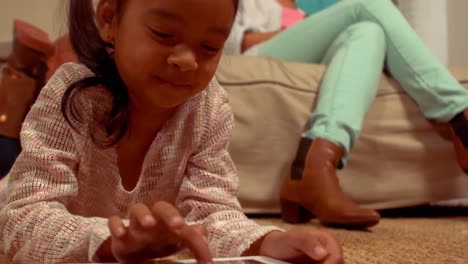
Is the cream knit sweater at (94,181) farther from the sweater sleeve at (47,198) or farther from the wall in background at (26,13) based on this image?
the wall in background at (26,13)

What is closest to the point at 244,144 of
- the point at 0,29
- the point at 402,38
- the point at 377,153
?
the point at 377,153

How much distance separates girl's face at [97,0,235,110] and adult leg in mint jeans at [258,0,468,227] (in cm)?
52

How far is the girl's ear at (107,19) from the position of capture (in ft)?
2.00

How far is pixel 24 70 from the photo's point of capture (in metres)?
1.37

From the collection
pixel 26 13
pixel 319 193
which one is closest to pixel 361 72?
pixel 319 193

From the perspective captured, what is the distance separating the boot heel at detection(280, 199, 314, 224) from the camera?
43.0 inches

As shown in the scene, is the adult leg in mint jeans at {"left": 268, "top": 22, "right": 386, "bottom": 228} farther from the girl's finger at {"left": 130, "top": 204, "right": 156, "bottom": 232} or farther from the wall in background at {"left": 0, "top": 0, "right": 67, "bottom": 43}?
the wall in background at {"left": 0, "top": 0, "right": 67, "bottom": 43}

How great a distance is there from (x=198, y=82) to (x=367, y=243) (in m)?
0.42

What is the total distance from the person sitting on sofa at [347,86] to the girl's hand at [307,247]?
477mm

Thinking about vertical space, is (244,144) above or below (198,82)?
below

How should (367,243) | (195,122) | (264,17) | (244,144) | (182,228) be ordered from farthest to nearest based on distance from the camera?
1. (264,17)
2. (244,144)
3. (367,243)
4. (195,122)
5. (182,228)

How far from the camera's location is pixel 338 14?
1290mm

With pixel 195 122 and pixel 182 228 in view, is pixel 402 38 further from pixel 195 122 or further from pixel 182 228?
pixel 182 228

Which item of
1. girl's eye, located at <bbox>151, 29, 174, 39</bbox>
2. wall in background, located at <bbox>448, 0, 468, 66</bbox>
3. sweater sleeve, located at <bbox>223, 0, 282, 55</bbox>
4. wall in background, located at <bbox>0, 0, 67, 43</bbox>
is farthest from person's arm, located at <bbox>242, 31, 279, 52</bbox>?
girl's eye, located at <bbox>151, 29, 174, 39</bbox>
